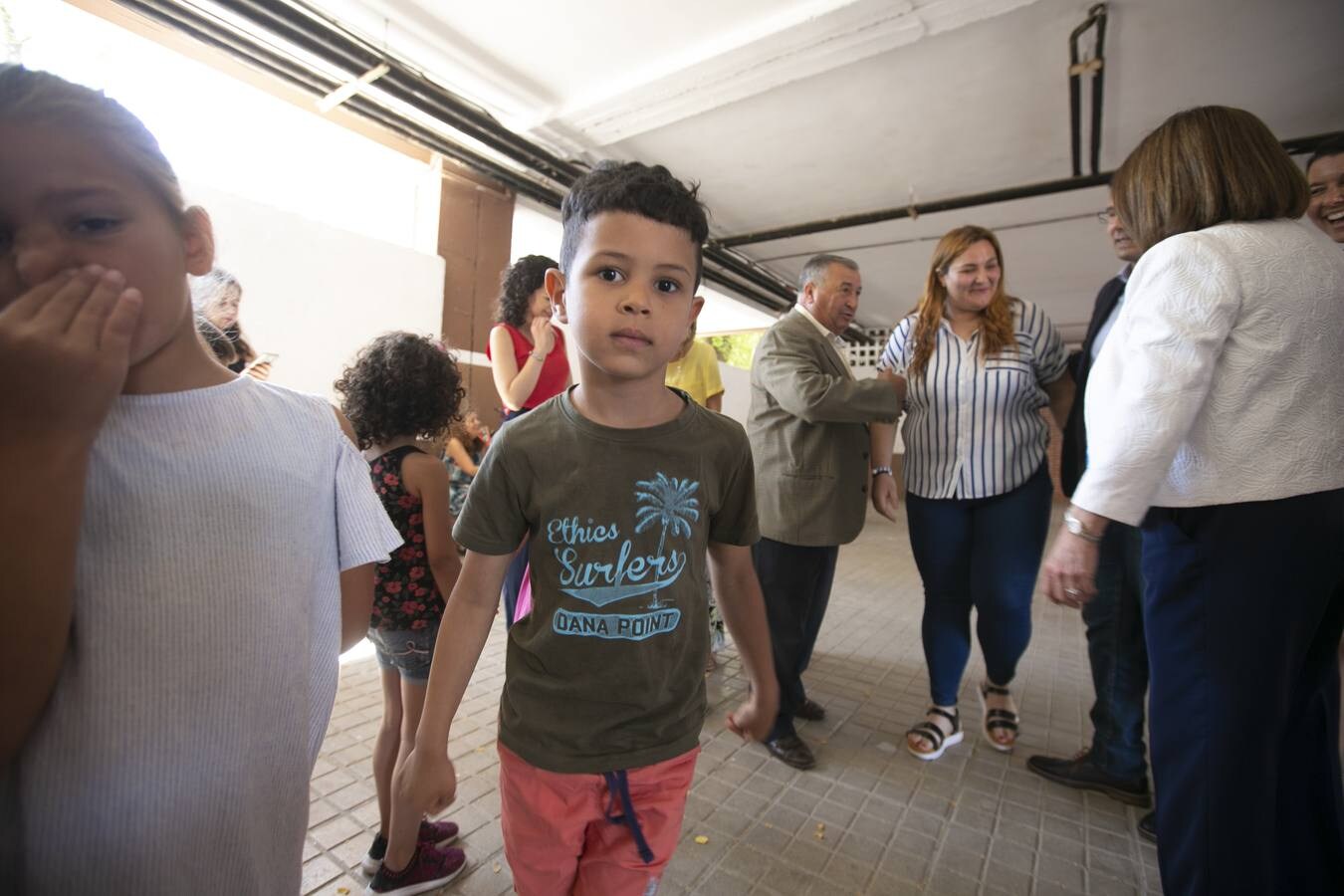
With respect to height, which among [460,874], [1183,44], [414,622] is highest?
[1183,44]

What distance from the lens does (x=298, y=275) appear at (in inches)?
152

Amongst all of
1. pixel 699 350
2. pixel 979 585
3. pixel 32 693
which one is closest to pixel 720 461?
pixel 32 693

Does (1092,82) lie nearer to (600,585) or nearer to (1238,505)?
(1238,505)

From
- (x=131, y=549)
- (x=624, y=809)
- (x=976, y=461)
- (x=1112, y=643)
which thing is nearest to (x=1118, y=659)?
(x=1112, y=643)

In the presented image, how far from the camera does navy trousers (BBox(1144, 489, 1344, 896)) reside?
119 centimetres

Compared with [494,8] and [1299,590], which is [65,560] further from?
[494,8]

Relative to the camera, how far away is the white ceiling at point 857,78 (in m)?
3.38

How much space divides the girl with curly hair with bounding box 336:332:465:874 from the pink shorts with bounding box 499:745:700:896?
25.5 inches

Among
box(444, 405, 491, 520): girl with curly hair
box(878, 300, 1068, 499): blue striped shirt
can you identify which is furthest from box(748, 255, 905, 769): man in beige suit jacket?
box(444, 405, 491, 520): girl with curly hair

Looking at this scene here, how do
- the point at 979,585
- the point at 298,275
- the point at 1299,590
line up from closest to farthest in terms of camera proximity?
the point at 1299,590 → the point at 979,585 → the point at 298,275

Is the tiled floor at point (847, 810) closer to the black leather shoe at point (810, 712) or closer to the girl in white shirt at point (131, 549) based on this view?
the black leather shoe at point (810, 712)

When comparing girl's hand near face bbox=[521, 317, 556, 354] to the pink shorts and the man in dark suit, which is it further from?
the man in dark suit

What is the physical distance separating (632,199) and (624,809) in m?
1.11

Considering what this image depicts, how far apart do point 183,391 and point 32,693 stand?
0.36 m
